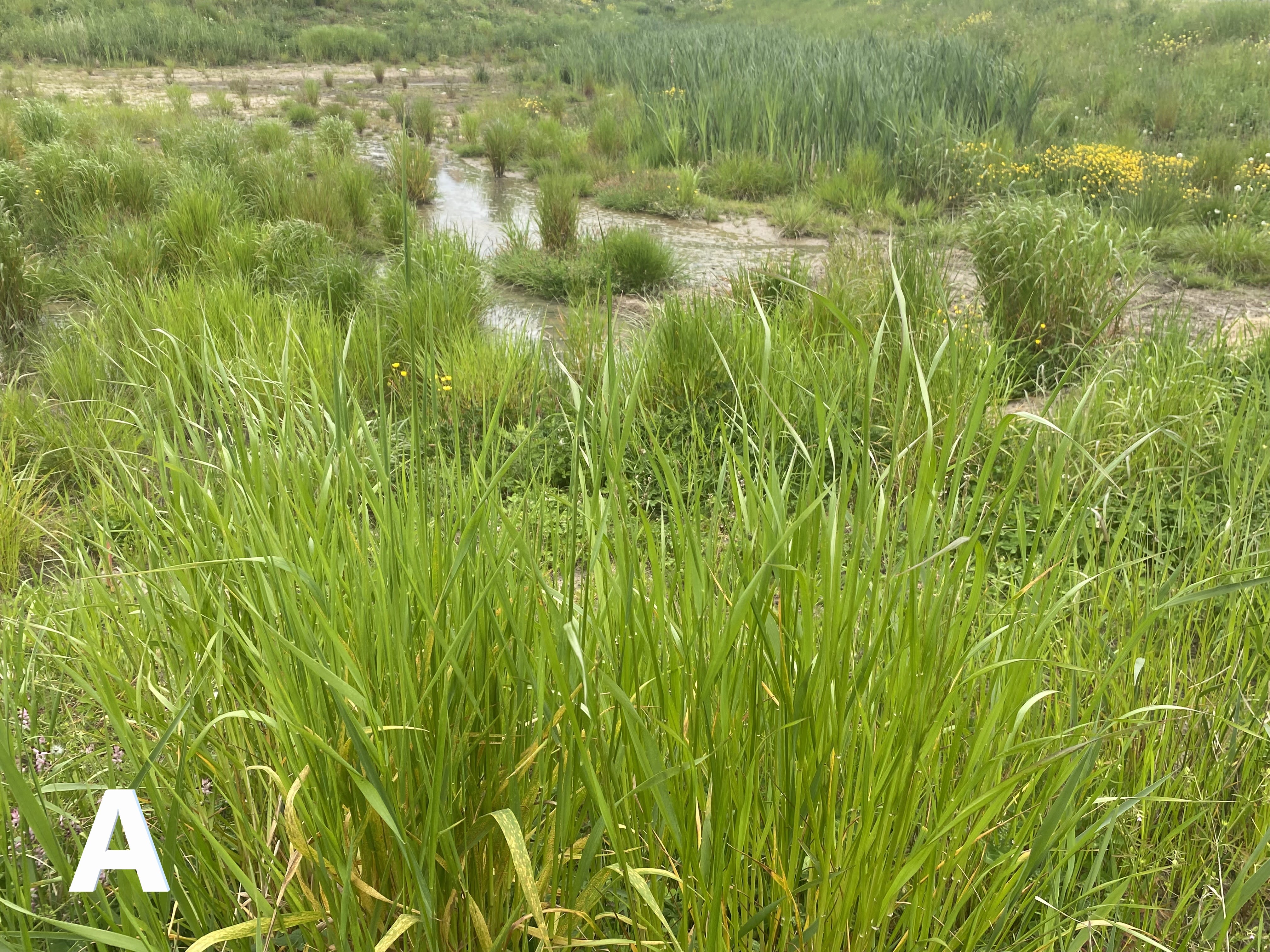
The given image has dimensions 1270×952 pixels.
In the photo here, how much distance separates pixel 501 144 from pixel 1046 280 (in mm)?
6761

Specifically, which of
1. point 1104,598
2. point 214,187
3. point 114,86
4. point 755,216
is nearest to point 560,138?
point 755,216

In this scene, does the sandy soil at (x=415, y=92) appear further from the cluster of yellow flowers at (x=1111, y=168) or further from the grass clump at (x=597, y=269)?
the cluster of yellow flowers at (x=1111, y=168)

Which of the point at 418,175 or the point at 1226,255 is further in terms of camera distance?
the point at 418,175

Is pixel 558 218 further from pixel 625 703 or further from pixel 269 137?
pixel 625 703

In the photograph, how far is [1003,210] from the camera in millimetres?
4602

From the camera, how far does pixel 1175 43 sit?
14055 millimetres

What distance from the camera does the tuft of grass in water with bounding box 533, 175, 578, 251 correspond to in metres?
6.31

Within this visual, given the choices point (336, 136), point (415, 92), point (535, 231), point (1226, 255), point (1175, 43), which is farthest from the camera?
point (415, 92)

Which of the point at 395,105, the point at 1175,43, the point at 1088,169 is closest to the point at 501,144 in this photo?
the point at 395,105

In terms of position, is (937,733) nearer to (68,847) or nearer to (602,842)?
(602,842)

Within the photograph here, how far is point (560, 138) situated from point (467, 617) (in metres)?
9.68

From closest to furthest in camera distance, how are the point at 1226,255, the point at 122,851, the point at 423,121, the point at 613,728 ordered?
the point at 122,851 < the point at 613,728 < the point at 1226,255 < the point at 423,121

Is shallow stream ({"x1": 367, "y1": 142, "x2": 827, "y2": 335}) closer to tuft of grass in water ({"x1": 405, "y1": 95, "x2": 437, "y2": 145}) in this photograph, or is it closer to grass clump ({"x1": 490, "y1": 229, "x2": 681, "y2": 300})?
grass clump ({"x1": 490, "y1": 229, "x2": 681, "y2": 300})

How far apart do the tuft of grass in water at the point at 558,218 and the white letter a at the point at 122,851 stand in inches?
220
